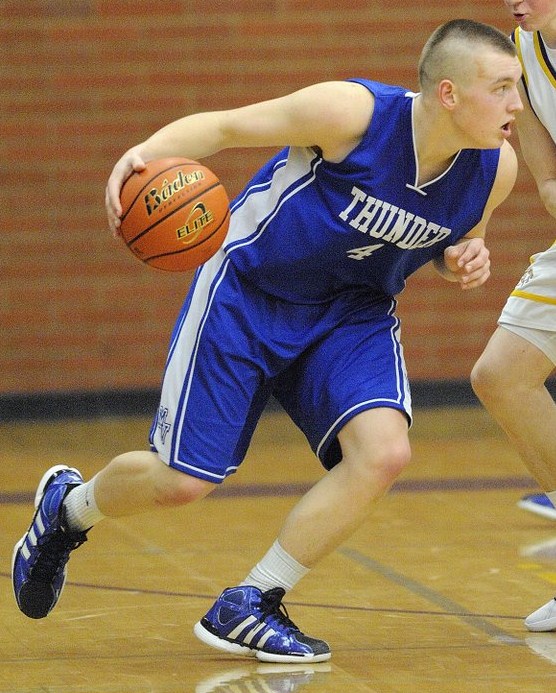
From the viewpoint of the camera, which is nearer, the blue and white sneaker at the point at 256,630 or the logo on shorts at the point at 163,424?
the blue and white sneaker at the point at 256,630

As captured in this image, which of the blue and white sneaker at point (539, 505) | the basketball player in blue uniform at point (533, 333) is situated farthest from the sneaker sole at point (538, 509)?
the basketball player in blue uniform at point (533, 333)

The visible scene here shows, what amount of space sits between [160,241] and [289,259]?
39 cm

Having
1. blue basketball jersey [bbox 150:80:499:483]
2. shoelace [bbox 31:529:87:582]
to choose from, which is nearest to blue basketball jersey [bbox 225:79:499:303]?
blue basketball jersey [bbox 150:80:499:483]

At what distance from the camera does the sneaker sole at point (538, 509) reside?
5211 millimetres

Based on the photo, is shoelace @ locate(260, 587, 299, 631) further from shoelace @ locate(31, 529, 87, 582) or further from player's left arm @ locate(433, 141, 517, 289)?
player's left arm @ locate(433, 141, 517, 289)

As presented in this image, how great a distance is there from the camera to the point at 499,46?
3303 millimetres

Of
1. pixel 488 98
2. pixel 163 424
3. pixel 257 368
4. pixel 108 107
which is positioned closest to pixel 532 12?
pixel 488 98

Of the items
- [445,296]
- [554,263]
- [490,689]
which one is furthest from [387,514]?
[445,296]

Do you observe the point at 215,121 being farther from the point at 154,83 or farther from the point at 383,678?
the point at 154,83

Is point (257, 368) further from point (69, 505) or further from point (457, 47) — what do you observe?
point (457, 47)

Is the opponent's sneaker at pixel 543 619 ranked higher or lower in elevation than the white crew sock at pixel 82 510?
lower

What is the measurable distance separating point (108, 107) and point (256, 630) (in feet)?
16.6

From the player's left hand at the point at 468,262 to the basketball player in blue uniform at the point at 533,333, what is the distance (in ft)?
1.20

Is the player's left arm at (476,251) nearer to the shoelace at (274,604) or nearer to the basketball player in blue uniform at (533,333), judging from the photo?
the basketball player in blue uniform at (533,333)
